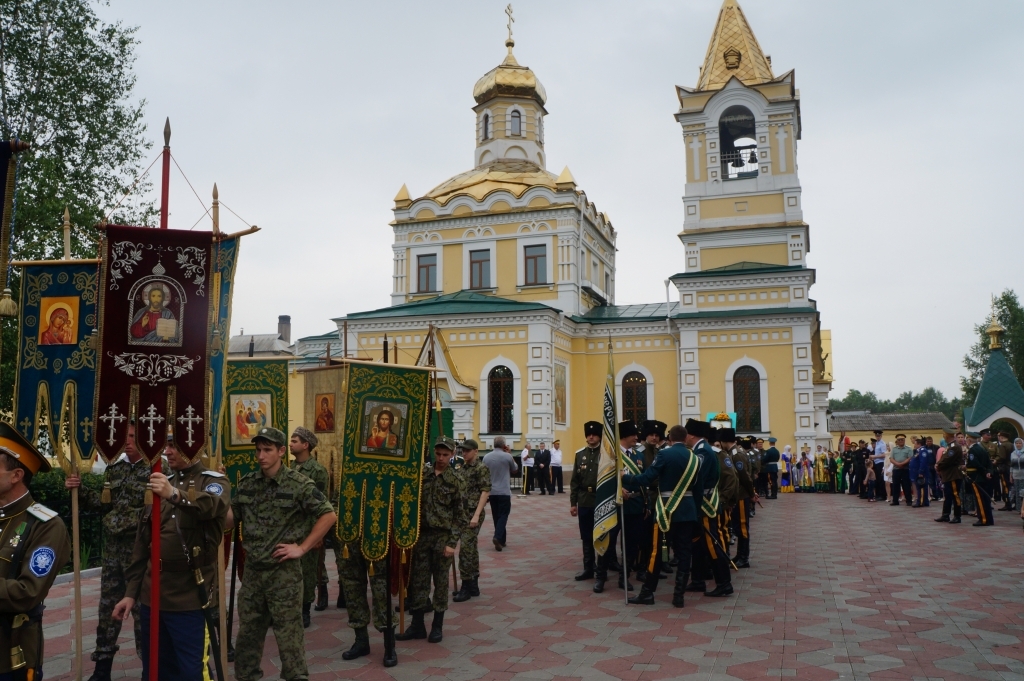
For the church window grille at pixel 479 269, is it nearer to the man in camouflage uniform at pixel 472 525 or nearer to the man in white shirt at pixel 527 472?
the man in white shirt at pixel 527 472

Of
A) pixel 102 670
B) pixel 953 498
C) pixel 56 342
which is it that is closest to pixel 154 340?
pixel 56 342

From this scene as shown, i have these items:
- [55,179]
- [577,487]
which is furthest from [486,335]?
[577,487]

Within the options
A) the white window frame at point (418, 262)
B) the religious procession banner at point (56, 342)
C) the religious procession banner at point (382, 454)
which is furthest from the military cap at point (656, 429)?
the white window frame at point (418, 262)

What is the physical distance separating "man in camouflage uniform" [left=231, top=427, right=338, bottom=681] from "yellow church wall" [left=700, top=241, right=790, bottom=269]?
79.9 ft

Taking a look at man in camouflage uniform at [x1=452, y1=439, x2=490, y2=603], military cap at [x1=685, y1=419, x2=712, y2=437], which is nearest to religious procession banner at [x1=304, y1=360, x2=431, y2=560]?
man in camouflage uniform at [x1=452, y1=439, x2=490, y2=603]

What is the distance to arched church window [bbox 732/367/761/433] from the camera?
1017 inches

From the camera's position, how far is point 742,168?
94.4 feet

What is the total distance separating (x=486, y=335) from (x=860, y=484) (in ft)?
40.0

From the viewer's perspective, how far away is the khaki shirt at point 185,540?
4633mm

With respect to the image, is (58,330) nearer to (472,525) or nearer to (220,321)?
(220,321)

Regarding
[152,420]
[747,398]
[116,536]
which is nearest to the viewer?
[152,420]

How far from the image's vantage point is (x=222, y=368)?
17.2 ft

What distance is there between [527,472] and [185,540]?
1856cm

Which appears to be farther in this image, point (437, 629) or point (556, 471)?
point (556, 471)
